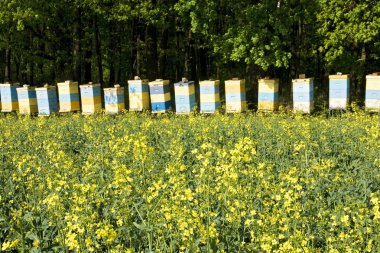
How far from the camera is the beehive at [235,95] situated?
60.8 feet

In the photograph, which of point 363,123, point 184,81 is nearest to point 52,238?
point 363,123

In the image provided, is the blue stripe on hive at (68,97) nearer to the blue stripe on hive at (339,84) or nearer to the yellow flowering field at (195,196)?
the yellow flowering field at (195,196)

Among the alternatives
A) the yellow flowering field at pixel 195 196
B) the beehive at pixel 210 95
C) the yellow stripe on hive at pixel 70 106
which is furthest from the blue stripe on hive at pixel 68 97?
the yellow flowering field at pixel 195 196

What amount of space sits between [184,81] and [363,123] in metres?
9.06

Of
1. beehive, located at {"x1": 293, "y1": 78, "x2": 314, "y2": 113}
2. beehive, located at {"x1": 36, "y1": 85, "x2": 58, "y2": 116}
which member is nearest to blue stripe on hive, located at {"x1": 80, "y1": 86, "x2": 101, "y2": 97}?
beehive, located at {"x1": 36, "y1": 85, "x2": 58, "y2": 116}

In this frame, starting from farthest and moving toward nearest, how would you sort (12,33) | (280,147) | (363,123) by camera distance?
(12,33) < (363,123) < (280,147)

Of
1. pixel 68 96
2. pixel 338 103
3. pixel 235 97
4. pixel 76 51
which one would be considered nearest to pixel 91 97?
pixel 68 96

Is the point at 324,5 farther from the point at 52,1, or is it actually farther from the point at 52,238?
the point at 52,238

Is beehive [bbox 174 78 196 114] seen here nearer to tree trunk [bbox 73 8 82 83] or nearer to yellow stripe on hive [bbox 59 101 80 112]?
yellow stripe on hive [bbox 59 101 80 112]

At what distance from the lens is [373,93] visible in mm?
16938

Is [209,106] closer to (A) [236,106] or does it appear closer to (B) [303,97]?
(A) [236,106]

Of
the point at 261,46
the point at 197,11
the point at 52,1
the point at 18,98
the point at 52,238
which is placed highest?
the point at 52,1

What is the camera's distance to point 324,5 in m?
23.0

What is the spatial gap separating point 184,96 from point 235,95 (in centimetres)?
214
